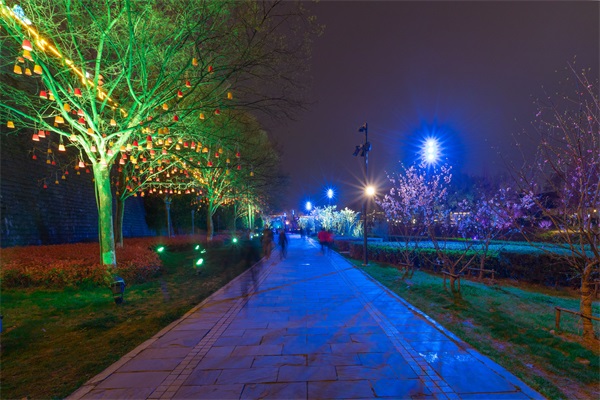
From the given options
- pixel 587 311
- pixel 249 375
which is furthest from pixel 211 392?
pixel 587 311

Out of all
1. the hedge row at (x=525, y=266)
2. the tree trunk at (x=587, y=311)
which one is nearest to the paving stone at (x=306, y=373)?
the tree trunk at (x=587, y=311)

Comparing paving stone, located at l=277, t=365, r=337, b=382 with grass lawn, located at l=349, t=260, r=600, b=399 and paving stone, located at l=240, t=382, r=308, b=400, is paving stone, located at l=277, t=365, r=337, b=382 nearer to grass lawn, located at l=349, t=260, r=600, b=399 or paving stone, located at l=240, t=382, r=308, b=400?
paving stone, located at l=240, t=382, r=308, b=400

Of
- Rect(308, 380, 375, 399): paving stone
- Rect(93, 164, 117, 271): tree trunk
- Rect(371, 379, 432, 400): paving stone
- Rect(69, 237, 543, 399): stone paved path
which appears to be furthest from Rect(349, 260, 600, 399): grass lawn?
Rect(93, 164, 117, 271): tree trunk

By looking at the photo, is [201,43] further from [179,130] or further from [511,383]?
[511,383]

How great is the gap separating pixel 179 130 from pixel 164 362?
8130 mm

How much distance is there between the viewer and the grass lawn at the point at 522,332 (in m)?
4.28

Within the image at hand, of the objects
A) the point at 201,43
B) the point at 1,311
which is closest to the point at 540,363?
the point at 201,43

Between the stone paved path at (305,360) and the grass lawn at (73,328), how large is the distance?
16.6 inches

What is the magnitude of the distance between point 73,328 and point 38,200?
1196 cm

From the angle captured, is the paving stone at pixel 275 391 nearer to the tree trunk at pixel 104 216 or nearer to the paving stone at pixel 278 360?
the paving stone at pixel 278 360

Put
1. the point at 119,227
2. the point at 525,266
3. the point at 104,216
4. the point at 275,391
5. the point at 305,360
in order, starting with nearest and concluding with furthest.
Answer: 1. the point at 275,391
2. the point at 305,360
3. the point at 104,216
4. the point at 525,266
5. the point at 119,227

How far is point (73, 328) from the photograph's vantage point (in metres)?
6.83

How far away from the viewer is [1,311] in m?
7.79

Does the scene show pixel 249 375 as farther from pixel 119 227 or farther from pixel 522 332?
pixel 119 227
